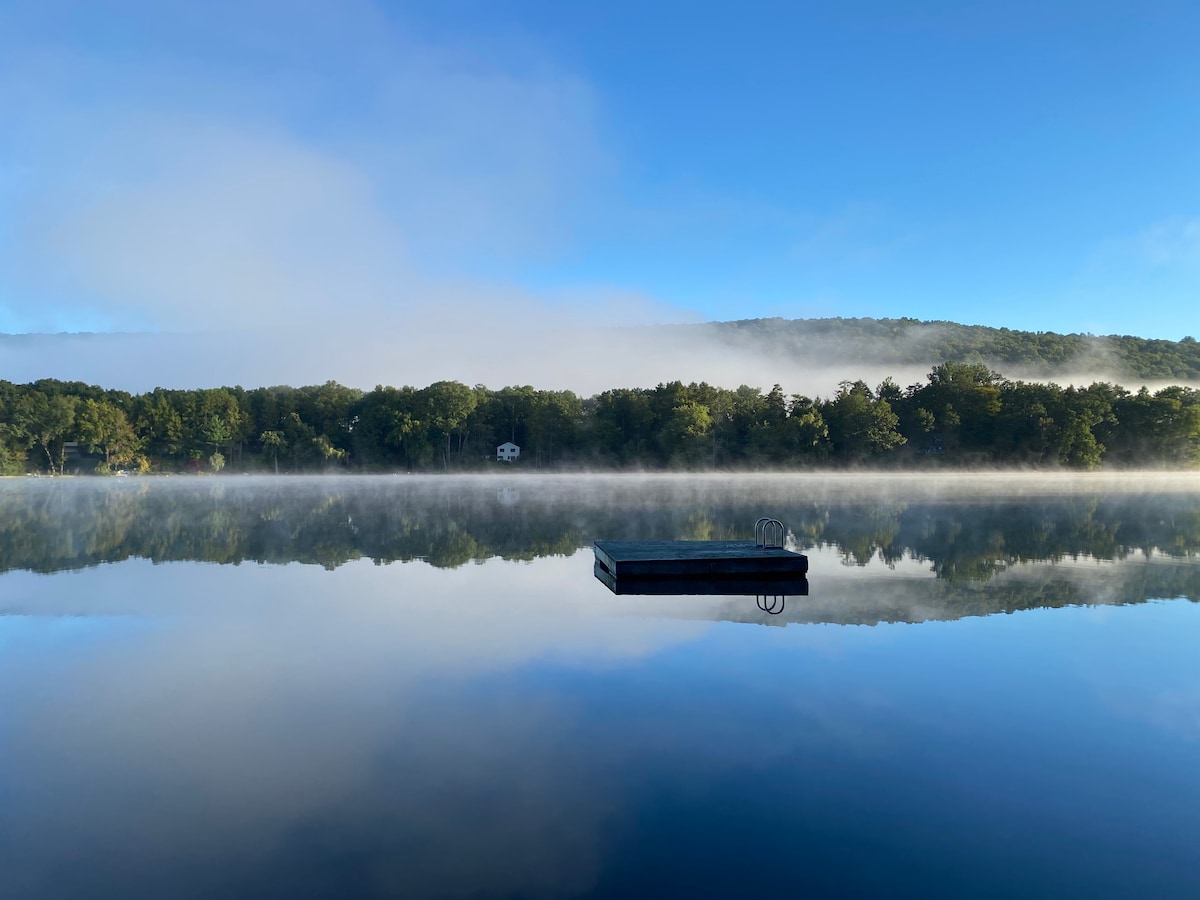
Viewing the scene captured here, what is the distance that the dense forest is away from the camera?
67.3 metres

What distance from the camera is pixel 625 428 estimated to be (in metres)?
72.6

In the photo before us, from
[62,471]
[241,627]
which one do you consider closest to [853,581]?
[241,627]

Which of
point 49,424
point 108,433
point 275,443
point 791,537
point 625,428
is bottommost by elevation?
point 791,537

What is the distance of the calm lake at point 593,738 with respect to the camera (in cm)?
391

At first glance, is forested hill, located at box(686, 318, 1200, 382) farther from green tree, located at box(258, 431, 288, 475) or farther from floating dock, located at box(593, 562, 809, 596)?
floating dock, located at box(593, 562, 809, 596)

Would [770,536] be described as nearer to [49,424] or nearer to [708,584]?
[708,584]

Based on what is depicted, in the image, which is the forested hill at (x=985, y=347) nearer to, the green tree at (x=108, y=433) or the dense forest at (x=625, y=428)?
the dense forest at (x=625, y=428)

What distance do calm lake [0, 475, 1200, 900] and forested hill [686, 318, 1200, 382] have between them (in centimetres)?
10034

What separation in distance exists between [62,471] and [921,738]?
7551cm

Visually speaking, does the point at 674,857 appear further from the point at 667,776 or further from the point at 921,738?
the point at 921,738

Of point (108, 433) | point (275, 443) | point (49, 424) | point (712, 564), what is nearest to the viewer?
point (712, 564)

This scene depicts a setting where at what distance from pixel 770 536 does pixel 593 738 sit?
12524mm

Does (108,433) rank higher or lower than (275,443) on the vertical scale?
higher

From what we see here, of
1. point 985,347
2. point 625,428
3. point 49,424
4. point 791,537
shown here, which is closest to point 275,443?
point 49,424
